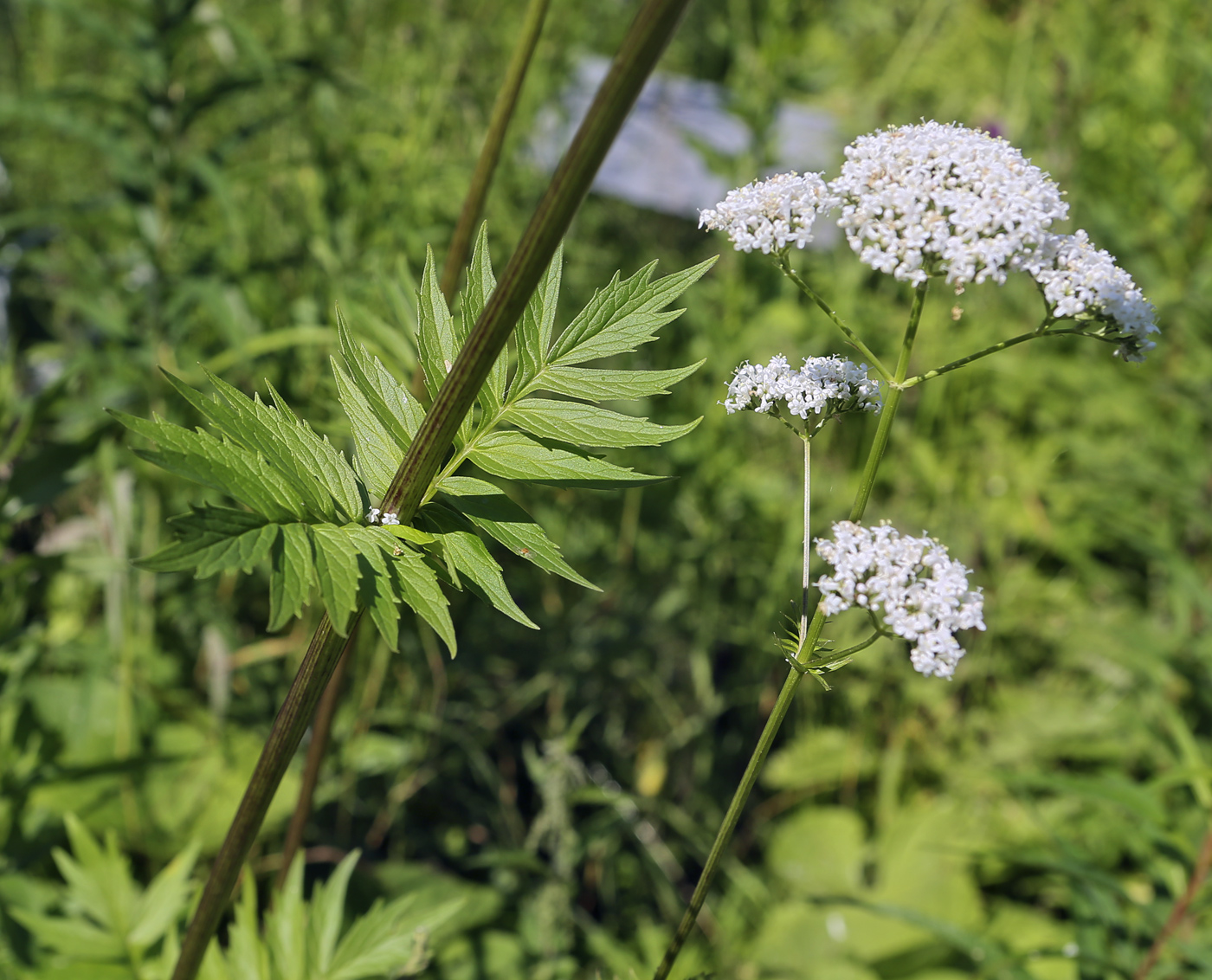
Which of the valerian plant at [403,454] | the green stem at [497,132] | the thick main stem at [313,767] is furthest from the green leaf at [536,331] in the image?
the thick main stem at [313,767]

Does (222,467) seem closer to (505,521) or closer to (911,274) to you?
(505,521)

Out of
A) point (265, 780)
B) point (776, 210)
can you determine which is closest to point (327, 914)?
point (265, 780)

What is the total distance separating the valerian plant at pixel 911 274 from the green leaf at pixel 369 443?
301mm

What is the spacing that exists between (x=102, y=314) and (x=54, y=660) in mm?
826

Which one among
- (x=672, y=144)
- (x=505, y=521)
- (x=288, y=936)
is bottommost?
(x=288, y=936)

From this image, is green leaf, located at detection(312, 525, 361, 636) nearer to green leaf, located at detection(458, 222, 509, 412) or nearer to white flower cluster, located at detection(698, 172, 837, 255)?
green leaf, located at detection(458, 222, 509, 412)

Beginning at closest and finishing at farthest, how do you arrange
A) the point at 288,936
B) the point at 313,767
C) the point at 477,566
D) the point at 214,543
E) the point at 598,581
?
the point at 214,543
the point at 477,566
the point at 288,936
the point at 313,767
the point at 598,581

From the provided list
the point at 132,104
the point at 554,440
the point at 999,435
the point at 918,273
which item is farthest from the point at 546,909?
the point at 999,435

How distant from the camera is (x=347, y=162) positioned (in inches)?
84.0

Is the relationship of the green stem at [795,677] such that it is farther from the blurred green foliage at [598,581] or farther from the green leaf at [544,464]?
the blurred green foliage at [598,581]

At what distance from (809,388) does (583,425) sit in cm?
20

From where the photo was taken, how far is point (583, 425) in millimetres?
773

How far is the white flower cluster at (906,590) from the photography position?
0.69 metres

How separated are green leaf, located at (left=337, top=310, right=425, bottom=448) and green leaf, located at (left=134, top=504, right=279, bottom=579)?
170mm
